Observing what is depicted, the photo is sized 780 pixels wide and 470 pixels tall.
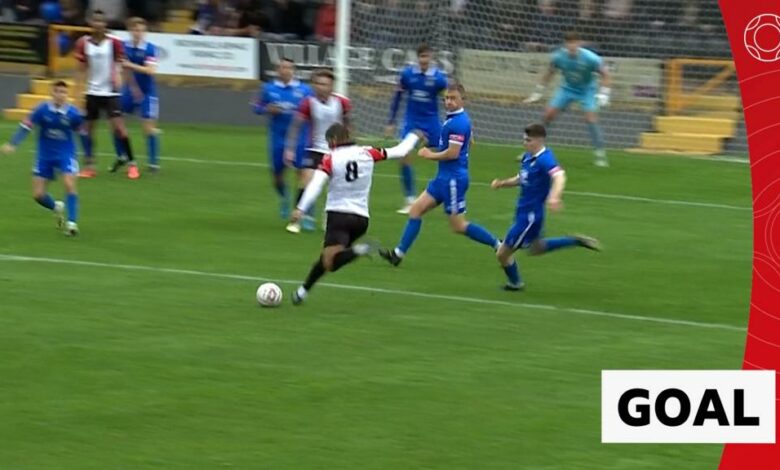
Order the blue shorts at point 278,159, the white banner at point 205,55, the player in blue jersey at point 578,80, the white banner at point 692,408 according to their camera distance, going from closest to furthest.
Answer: the white banner at point 692,408, the blue shorts at point 278,159, the player in blue jersey at point 578,80, the white banner at point 205,55

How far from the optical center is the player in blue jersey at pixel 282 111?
19.2m

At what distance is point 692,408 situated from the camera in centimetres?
925

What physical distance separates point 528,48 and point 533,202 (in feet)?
44.6

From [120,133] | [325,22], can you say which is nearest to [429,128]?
[120,133]

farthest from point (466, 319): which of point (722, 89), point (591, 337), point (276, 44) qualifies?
point (276, 44)

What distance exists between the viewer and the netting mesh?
27766mm

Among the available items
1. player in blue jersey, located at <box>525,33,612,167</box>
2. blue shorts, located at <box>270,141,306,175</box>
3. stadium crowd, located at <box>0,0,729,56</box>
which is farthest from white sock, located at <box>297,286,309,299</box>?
stadium crowd, located at <box>0,0,729,56</box>

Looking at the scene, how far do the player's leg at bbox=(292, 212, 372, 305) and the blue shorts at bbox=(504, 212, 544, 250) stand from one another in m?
1.73

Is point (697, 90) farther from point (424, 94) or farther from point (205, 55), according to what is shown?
point (205, 55)

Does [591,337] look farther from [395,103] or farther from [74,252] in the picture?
[395,103]

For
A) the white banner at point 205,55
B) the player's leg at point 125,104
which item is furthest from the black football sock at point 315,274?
the white banner at point 205,55

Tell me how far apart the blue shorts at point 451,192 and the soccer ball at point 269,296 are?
2644 millimetres

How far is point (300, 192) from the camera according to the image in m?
19.3

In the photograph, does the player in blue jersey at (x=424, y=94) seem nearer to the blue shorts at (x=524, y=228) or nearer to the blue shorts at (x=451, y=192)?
the blue shorts at (x=451, y=192)
